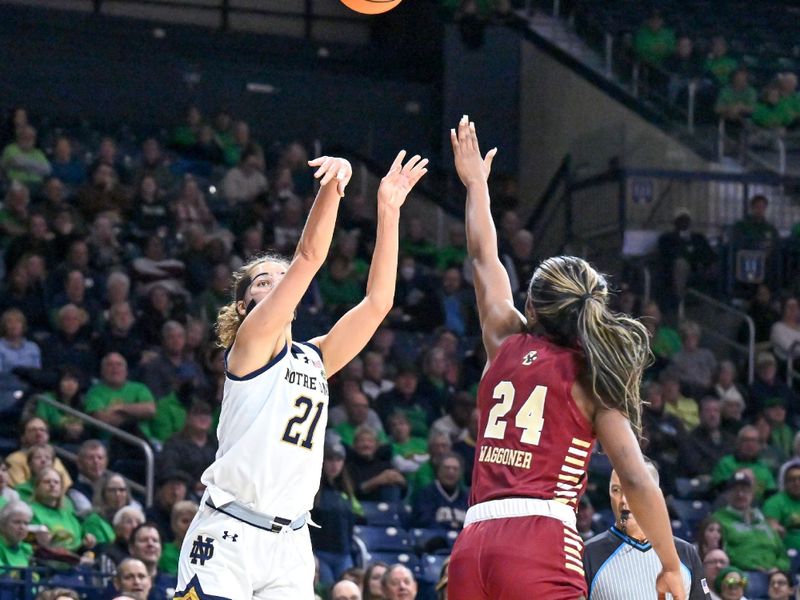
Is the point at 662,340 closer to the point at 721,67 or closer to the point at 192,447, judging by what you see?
the point at 721,67

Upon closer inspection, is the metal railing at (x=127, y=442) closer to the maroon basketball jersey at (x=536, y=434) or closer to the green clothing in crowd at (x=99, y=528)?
the green clothing in crowd at (x=99, y=528)

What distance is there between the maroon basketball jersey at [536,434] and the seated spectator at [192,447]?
21.8ft

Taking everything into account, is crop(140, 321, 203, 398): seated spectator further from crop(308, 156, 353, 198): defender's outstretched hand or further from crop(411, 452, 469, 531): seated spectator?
crop(308, 156, 353, 198): defender's outstretched hand

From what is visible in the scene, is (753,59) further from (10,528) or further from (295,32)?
(10,528)

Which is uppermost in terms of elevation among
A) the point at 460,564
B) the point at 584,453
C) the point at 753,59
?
the point at 753,59

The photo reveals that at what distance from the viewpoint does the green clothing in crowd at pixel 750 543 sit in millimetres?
12211

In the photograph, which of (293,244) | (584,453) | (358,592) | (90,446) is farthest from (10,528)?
(293,244)

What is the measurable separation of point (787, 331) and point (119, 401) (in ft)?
25.3

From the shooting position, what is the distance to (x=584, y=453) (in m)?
4.93

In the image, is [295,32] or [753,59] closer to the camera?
[753,59]

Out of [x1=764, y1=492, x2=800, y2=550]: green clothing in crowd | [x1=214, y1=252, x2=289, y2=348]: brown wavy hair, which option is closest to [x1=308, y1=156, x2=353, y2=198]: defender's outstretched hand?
[x1=214, y1=252, x2=289, y2=348]: brown wavy hair

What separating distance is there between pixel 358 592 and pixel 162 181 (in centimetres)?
831

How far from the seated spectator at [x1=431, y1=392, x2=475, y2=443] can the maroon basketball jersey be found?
8.12 m

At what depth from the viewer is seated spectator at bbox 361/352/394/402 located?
1373cm
